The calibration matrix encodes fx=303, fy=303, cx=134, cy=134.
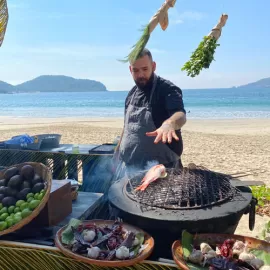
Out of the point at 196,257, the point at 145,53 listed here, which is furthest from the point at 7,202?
the point at 145,53

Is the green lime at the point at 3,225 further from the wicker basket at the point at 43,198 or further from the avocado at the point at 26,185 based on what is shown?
the avocado at the point at 26,185

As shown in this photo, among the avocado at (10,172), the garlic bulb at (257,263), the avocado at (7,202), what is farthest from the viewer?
the avocado at (10,172)

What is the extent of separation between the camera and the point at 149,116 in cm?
350

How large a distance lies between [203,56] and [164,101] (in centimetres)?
71

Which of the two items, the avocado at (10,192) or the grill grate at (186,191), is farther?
the avocado at (10,192)

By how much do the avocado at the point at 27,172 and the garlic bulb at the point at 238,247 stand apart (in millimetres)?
1895

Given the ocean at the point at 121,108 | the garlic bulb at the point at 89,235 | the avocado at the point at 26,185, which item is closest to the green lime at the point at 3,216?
the avocado at the point at 26,185

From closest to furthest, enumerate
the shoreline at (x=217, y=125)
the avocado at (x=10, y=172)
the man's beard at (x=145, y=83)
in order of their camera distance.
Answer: the avocado at (x=10, y=172) → the man's beard at (x=145, y=83) → the shoreline at (x=217, y=125)

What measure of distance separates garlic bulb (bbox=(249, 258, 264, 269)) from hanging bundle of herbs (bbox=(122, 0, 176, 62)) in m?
2.14

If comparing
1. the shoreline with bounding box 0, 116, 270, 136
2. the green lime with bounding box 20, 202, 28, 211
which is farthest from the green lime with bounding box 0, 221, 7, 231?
the shoreline with bounding box 0, 116, 270, 136

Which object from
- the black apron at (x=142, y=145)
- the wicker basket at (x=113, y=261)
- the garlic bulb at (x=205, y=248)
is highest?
the black apron at (x=142, y=145)

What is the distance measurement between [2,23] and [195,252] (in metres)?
2.80

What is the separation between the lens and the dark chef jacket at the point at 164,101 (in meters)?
3.35

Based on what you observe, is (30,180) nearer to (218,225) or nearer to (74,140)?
(218,225)
